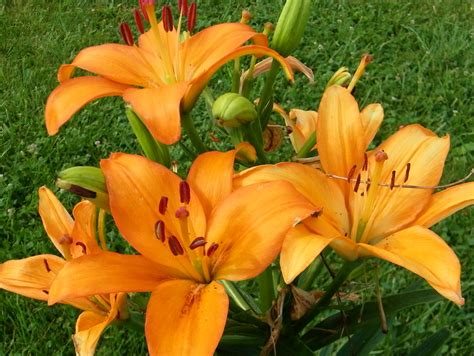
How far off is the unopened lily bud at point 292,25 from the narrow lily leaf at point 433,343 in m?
0.48

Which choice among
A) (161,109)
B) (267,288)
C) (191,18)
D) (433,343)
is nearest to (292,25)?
(191,18)

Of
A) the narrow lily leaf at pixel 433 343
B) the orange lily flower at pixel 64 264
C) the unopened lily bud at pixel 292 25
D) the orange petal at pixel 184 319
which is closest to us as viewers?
the orange petal at pixel 184 319

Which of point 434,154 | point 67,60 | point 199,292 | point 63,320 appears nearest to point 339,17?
point 67,60

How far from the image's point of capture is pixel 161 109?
650 millimetres

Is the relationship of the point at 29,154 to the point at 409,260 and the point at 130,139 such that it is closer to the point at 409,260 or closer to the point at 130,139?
the point at 130,139

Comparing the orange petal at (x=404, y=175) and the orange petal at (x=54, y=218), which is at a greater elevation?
the orange petal at (x=404, y=175)

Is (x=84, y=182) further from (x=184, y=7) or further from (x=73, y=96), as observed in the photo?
(x=184, y=7)

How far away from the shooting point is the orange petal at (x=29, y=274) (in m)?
0.76

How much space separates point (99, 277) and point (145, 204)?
0.29ft

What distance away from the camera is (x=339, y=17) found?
2.77 metres

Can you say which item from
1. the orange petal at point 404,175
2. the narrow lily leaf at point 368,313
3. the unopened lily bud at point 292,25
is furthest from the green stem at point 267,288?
the unopened lily bud at point 292,25

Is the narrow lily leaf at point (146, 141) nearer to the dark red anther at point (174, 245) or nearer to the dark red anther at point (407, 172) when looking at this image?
the dark red anther at point (174, 245)

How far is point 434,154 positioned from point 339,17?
2.13 meters

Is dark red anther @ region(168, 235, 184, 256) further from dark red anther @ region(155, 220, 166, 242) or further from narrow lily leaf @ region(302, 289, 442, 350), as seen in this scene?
narrow lily leaf @ region(302, 289, 442, 350)
